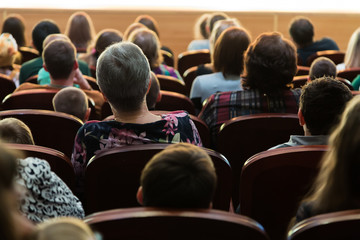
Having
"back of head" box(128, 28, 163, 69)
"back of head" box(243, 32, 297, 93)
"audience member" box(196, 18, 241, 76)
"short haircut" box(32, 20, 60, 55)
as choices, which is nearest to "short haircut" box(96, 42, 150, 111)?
"back of head" box(243, 32, 297, 93)

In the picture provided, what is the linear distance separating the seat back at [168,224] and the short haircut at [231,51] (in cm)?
229

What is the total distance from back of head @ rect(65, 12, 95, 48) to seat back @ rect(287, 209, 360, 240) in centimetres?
454

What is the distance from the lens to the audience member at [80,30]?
5.70 m

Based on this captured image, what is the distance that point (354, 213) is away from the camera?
1398 mm

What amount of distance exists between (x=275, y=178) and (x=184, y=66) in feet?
12.4

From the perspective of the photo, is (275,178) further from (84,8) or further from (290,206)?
(84,8)

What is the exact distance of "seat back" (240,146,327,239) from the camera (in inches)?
→ 76.3

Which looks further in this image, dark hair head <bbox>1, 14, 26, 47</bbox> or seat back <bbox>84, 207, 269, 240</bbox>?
dark hair head <bbox>1, 14, 26, 47</bbox>

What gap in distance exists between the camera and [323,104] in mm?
2225

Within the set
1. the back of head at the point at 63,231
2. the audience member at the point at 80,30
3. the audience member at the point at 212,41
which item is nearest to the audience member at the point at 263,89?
the audience member at the point at 212,41

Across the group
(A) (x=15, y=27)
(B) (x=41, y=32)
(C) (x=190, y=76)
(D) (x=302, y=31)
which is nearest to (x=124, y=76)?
(C) (x=190, y=76)

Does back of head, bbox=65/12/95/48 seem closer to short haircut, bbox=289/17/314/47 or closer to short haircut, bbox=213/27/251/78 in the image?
short haircut, bbox=289/17/314/47

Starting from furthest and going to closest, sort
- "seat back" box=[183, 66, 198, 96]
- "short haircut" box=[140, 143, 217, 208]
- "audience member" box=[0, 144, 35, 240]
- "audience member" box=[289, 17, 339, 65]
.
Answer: "audience member" box=[289, 17, 339, 65] < "seat back" box=[183, 66, 198, 96] < "short haircut" box=[140, 143, 217, 208] < "audience member" box=[0, 144, 35, 240]

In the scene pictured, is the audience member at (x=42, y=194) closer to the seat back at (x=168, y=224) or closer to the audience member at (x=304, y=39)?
the seat back at (x=168, y=224)
